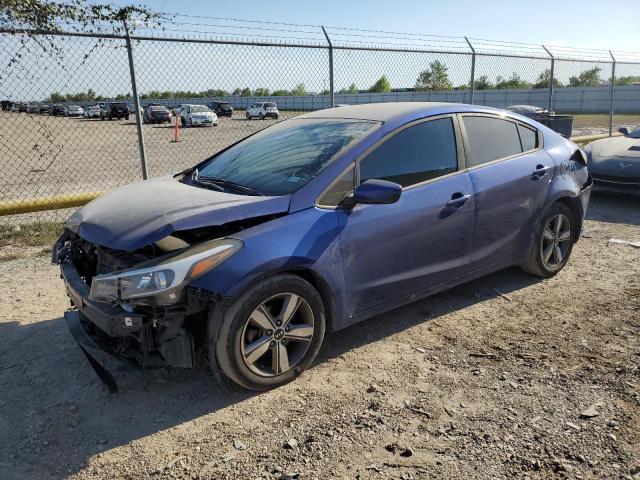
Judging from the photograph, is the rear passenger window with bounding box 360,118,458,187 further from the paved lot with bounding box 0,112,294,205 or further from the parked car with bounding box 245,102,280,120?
the parked car with bounding box 245,102,280,120

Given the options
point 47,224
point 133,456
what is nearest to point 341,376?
point 133,456

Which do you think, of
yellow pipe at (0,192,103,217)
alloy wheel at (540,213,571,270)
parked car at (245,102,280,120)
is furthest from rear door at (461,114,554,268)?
parked car at (245,102,280,120)

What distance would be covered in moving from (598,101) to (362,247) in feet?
154

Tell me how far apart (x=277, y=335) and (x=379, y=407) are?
712mm

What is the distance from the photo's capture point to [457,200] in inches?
150

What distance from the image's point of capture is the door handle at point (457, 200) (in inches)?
148

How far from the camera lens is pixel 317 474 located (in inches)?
95.9

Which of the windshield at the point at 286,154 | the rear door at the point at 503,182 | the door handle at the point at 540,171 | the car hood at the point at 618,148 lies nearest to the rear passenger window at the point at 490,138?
the rear door at the point at 503,182

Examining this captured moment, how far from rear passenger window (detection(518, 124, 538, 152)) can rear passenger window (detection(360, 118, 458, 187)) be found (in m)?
0.93

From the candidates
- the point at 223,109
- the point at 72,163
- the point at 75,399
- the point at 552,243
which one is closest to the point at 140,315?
the point at 75,399

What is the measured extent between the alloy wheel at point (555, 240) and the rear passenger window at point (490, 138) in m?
0.79

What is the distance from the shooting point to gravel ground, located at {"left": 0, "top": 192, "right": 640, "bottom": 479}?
251 cm

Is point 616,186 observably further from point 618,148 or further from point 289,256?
point 289,256

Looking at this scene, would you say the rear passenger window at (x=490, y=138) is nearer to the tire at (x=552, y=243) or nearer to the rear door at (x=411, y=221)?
Answer: the rear door at (x=411, y=221)
